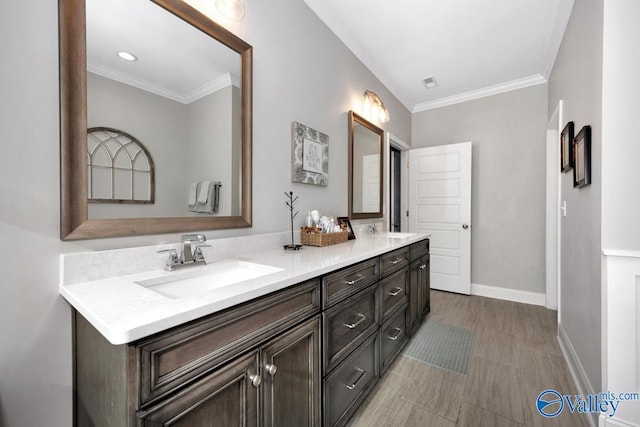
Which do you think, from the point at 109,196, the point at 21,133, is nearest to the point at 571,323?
the point at 109,196

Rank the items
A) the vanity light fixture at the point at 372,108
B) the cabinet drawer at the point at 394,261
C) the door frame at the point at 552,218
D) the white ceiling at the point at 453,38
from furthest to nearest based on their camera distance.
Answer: the door frame at the point at 552,218, the vanity light fixture at the point at 372,108, the white ceiling at the point at 453,38, the cabinet drawer at the point at 394,261

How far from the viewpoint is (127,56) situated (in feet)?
3.57

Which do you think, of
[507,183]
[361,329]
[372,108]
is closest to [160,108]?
[361,329]

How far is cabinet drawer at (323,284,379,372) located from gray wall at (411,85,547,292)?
266cm

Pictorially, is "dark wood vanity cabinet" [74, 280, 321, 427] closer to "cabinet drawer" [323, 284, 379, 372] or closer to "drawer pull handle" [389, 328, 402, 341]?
"cabinet drawer" [323, 284, 379, 372]

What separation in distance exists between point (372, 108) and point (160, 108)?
6.89 ft

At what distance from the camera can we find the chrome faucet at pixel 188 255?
1132mm

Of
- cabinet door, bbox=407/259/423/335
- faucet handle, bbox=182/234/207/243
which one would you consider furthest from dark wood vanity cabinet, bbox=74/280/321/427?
cabinet door, bbox=407/259/423/335

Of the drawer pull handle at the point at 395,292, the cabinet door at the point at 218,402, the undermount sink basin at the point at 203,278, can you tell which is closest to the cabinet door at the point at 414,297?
the drawer pull handle at the point at 395,292

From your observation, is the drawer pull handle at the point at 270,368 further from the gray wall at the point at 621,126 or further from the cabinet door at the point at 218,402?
the gray wall at the point at 621,126

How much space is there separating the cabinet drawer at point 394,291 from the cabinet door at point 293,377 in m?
0.72

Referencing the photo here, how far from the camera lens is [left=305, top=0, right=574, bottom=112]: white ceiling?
2.12 m

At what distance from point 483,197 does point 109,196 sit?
12.8 feet

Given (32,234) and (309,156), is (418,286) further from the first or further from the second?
(32,234)
